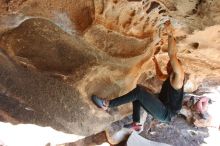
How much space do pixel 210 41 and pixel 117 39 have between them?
0.84 m

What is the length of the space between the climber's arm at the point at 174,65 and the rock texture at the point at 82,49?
0.47 feet

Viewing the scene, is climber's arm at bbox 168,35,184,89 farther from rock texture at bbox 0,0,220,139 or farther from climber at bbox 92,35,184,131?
rock texture at bbox 0,0,220,139

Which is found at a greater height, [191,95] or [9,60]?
[9,60]

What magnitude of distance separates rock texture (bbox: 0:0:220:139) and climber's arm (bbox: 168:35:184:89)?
0.14 metres

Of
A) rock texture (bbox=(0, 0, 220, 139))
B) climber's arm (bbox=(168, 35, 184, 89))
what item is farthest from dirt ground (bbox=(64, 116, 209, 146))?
climber's arm (bbox=(168, 35, 184, 89))

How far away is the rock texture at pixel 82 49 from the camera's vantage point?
298 centimetres

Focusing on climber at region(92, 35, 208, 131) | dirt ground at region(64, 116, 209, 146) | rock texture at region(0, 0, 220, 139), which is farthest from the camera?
dirt ground at region(64, 116, 209, 146)

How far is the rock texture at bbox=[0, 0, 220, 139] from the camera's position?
2.98m

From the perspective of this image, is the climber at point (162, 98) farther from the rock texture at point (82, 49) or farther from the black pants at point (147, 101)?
the rock texture at point (82, 49)

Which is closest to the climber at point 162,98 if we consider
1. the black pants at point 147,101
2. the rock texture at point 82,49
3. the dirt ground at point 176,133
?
the black pants at point 147,101

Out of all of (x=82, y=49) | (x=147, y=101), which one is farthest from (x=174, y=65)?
(x=82, y=49)

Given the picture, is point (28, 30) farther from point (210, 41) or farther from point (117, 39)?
point (210, 41)

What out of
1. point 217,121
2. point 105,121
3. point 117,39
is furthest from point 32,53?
point 217,121

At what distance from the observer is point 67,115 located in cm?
382
